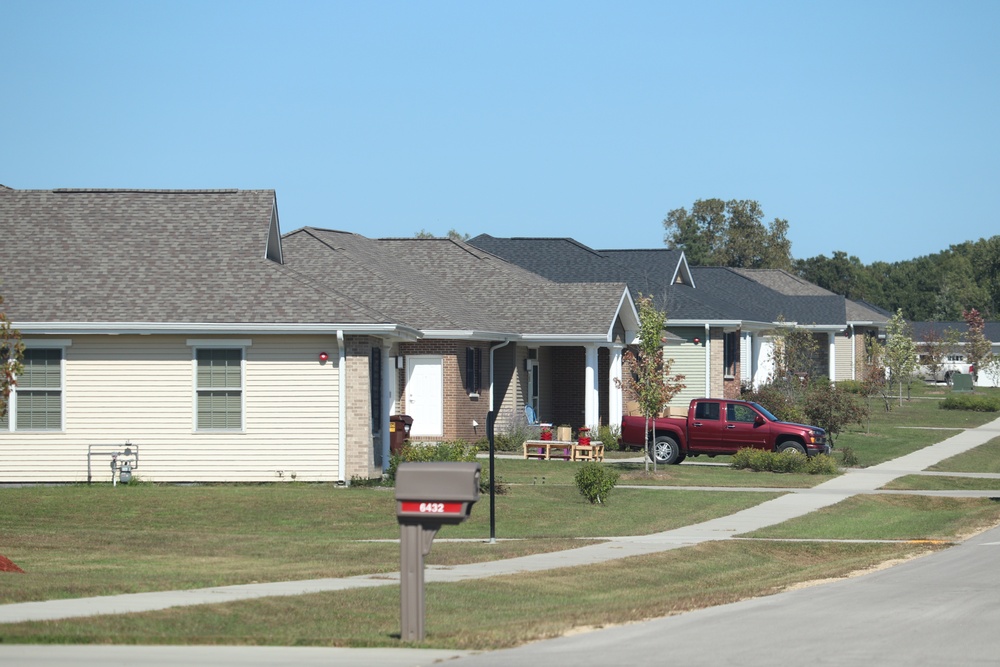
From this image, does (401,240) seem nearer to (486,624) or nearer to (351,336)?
(351,336)

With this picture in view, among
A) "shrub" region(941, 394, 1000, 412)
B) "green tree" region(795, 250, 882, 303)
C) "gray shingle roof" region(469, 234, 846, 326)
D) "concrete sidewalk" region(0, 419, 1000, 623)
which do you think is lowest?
"concrete sidewalk" region(0, 419, 1000, 623)

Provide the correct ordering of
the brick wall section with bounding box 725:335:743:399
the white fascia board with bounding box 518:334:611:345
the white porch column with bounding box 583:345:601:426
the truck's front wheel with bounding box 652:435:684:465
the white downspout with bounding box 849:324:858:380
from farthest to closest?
the white downspout with bounding box 849:324:858:380
the brick wall section with bounding box 725:335:743:399
the white porch column with bounding box 583:345:601:426
the white fascia board with bounding box 518:334:611:345
the truck's front wheel with bounding box 652:435:684:465

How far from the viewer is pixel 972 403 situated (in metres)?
60.9

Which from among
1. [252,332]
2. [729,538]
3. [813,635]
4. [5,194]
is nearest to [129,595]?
[813,635]

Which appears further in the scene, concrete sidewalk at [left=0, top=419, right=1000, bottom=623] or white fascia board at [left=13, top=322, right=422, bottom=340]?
white fascia board at [left=13, top=322, right=422, bottom=340]

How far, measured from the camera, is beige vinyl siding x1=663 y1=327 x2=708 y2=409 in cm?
4878

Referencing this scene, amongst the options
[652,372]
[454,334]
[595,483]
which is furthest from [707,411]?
[595,483]

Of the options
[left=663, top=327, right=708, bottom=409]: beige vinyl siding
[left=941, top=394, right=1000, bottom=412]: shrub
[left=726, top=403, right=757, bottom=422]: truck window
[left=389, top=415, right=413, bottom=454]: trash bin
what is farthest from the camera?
[left=941, top=394, right=1000, bottom=412]: shrub

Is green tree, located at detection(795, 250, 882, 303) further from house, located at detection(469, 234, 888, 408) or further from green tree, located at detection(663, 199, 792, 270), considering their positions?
house, located at detection(469, 234, 888, 408)

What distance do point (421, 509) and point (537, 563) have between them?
20.5ft

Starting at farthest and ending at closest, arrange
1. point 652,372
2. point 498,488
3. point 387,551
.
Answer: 1. point 652,372
2. point 498,488
3. point 387,551

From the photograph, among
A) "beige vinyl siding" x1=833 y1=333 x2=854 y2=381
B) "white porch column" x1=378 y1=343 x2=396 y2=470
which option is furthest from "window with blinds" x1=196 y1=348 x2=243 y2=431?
"beige vinyl siding" x1=833 y1=333 x2=854 y2=381

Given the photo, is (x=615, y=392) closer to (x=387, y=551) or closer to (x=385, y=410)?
(x=385, y=410)

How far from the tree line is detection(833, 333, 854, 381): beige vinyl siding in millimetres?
32057
